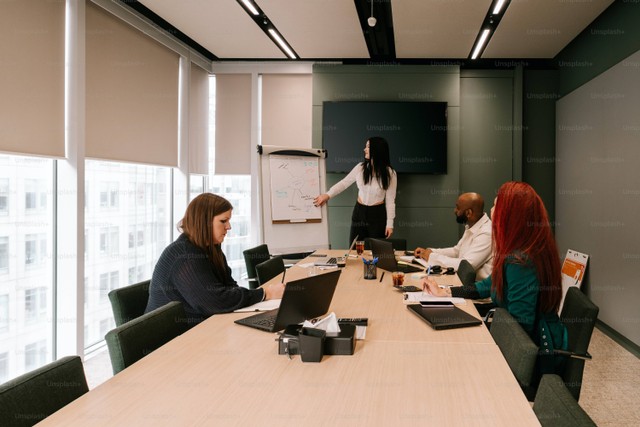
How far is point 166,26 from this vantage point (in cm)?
494

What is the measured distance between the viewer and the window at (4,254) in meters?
3.29

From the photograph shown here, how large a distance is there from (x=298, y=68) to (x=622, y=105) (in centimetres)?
379

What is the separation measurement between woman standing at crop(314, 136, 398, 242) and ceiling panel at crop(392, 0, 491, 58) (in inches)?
49.6

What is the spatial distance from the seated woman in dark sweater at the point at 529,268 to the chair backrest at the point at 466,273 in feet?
2.63

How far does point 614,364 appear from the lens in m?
3.72

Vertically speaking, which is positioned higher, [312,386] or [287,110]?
[287,110]

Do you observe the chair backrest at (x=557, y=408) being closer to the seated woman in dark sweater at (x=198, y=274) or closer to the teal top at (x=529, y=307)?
the teal top at (x=529, y=307)

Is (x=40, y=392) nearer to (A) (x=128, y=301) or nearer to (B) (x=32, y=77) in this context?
(A) (x=128, y=301)

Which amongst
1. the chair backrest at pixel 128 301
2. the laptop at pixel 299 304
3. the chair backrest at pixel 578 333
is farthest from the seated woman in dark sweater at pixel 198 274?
the chair backrest at pixel 578 333

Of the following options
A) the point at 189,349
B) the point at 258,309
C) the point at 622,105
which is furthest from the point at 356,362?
the point at 622,105

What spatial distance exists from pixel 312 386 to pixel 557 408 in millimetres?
709

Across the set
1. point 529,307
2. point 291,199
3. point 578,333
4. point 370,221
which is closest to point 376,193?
point 370,221

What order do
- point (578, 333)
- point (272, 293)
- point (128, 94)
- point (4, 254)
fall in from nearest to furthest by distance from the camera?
1. point (578, 333)
2. point (272, 293)
3. point (4, 254)
4. point (128, 94)

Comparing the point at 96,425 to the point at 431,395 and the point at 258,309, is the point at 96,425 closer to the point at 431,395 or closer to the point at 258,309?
the point at 431,395
